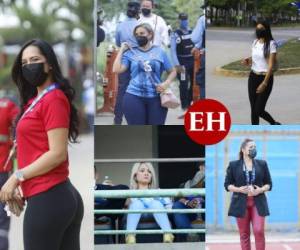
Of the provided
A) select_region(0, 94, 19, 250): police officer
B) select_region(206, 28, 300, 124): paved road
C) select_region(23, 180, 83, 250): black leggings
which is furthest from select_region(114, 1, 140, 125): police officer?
select_region(23, 180, 83, 250): black leggings

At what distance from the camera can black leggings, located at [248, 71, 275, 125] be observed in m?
3.21

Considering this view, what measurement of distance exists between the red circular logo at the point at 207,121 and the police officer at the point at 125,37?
34 centimetres

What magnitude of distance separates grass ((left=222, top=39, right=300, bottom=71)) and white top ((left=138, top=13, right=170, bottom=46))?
0.35 metres

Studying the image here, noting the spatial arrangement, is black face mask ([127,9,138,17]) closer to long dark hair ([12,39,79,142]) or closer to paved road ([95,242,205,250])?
long dark hair ([12,39,79,142])

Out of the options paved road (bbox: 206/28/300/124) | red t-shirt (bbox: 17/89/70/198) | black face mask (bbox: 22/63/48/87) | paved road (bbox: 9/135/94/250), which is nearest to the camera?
red t-shirt (bbox: 17/89/70/198)

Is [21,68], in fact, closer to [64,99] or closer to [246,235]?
[64,99]

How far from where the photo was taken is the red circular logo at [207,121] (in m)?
3.18

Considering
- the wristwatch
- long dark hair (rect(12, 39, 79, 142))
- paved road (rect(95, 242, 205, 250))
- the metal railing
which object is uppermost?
long dark hair (rect(12, 39, 79, 142))

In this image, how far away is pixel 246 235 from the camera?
3305 mm

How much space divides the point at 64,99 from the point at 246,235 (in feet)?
4.84

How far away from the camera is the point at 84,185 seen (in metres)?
3.18

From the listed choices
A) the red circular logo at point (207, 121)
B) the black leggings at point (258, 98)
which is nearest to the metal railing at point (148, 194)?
the red circular logo at point (207, 121)

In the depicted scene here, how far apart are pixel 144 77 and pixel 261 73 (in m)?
0.59

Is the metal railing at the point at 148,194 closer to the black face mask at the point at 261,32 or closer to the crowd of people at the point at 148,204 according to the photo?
the crowd of people at the point at 148,204
